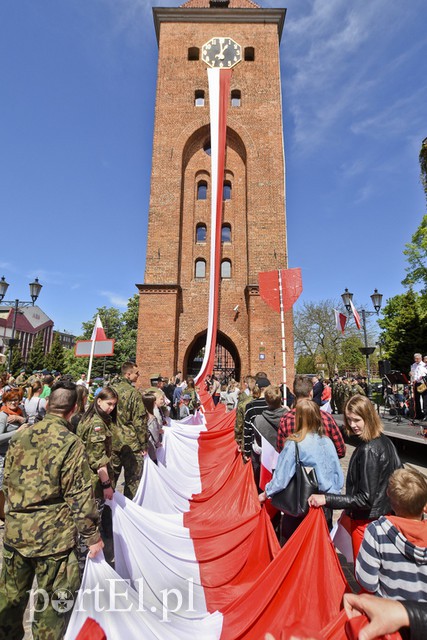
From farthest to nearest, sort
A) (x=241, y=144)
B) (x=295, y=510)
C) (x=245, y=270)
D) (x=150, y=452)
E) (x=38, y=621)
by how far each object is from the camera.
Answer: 1. (x=241, y=144)
2. (x=245, y=270)
3. (x=150, y=452)
4. (x=295, y=510)
5. (x=38, y=621)

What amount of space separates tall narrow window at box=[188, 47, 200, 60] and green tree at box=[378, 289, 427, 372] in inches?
809

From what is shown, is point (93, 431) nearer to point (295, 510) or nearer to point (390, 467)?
point (295, 510)

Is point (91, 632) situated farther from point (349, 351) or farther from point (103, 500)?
point (349, 351)

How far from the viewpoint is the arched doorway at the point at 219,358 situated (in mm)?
20781

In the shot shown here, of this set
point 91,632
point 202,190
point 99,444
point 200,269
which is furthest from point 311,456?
point 202,190

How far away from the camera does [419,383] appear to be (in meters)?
9.65

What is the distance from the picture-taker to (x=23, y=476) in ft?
7.20

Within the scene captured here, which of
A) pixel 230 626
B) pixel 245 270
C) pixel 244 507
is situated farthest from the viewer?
pixel 245 270

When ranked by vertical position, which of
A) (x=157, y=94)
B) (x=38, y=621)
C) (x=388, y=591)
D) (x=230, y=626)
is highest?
(x=157, y=94)

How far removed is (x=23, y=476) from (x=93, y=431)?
1.30 metres

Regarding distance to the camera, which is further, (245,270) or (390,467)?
(245,270)

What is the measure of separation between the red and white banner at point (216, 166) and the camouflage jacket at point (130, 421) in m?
11.4

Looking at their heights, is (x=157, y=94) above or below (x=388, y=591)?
above

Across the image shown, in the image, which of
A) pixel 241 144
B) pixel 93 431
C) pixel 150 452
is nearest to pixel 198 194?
pixel 241 144
